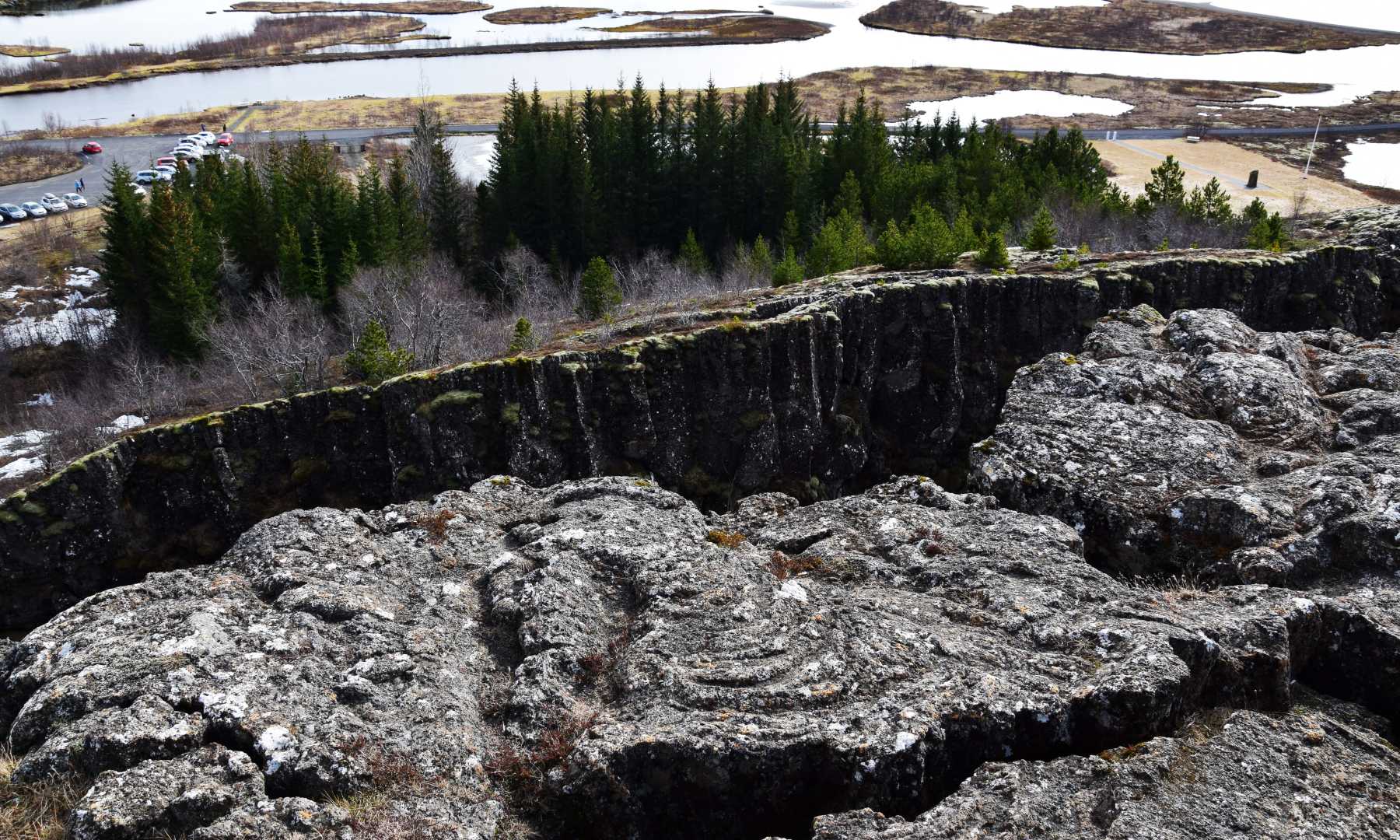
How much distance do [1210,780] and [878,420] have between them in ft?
102

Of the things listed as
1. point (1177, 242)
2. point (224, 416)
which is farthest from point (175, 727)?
point (1177, 242)

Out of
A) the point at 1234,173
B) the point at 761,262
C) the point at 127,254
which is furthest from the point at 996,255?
the point at 1234,173

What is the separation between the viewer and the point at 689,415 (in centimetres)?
3716

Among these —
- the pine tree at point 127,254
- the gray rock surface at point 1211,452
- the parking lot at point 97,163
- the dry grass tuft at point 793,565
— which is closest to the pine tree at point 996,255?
the gray rock surface at point 1211,452

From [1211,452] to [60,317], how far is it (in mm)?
71064

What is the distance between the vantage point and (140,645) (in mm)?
14914

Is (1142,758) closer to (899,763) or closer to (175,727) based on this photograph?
(899,763)

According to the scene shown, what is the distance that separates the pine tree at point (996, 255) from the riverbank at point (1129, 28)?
484 feet

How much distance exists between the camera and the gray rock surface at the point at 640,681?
12.8 m

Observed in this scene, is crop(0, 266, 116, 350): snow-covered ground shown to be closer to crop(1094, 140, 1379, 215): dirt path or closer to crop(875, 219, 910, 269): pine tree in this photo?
crop(875, 219, 910, 269): pine tree

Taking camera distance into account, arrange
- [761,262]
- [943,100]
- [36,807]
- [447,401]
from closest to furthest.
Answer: [36,807] → [447,401] → [761,262] → [943,100]

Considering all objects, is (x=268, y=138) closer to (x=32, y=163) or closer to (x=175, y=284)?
(x=32, y=163)

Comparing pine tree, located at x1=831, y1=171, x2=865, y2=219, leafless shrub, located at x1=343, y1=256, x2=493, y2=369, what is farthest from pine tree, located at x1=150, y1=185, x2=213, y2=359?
pine tree, located at x1=831, y1=171, x2=865, y2=219

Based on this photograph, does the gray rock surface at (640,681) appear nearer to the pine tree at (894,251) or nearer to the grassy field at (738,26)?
the pine tree at (894,251)
